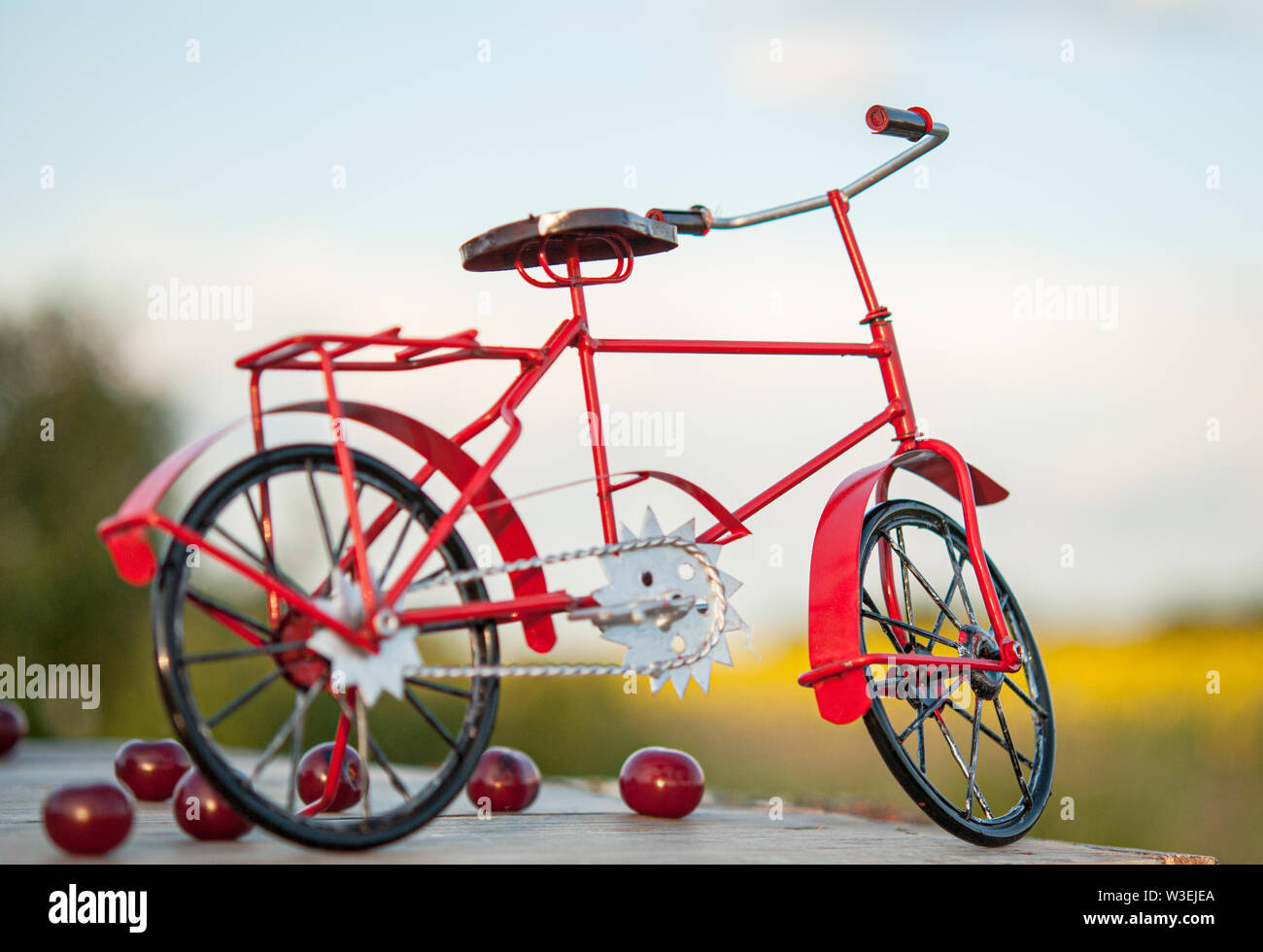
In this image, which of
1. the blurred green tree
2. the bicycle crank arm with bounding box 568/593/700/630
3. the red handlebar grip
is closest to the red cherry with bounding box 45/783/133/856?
the bicycle crank arm with bounding box 568/593/700/630

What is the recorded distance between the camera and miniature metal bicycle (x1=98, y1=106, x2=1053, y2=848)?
8.87ft

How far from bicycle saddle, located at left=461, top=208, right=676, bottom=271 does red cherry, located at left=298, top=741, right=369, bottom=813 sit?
56.2 inches

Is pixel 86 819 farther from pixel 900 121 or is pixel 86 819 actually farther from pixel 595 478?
pixel 900 121

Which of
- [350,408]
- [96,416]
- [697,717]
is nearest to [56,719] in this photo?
[96,416]

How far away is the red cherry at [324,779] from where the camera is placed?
352 centimetres

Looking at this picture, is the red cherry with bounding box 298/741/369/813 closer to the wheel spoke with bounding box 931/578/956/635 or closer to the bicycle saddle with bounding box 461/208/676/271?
the bicycle saddle with bounding box 461/208/676/271

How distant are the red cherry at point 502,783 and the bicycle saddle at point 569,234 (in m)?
1.57

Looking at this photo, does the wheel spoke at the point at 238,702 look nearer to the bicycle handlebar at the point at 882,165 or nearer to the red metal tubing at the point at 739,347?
the red metal tubing at the point at 739,347

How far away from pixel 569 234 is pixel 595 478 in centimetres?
66

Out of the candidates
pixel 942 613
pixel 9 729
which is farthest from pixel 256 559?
pixel 9 729

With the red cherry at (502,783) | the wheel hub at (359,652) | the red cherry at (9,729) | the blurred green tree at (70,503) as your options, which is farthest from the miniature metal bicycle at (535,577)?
the blurred green tree at (70,503)

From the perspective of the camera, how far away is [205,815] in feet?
9.94

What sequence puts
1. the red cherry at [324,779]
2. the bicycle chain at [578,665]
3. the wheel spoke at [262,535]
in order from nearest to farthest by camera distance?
1. the wheel spoke at [262,535]
2. the bicycle chain at [578,665]
3. the red cherry at [324,779]
